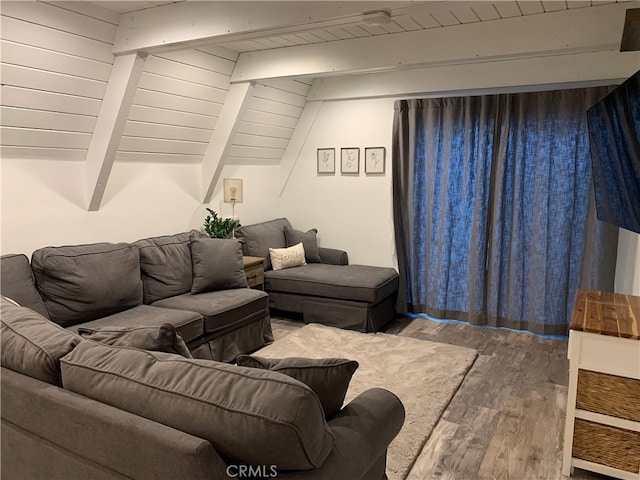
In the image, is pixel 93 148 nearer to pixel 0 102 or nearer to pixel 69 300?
pixel 0 102

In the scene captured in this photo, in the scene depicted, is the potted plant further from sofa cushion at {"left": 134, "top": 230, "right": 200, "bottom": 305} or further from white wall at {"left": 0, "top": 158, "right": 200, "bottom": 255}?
sofa cushion at {"left": 134, "top": 230, "right": 200, "bottom": 305}

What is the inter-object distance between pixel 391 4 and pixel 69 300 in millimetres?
2561

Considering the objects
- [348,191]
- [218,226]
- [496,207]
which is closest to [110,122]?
[218,226]

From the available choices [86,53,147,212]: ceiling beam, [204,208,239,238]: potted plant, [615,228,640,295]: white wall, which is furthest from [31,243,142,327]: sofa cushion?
[615,228,640,295]: white wall

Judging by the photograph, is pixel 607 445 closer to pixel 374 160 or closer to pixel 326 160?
pixel 374 160

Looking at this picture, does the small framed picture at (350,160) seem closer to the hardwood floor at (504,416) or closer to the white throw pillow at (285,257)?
the white throw pillow at (285,257)

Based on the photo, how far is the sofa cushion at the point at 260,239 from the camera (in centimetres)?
487

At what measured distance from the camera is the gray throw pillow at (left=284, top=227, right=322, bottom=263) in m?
5.22

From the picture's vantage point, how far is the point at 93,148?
11.7 feet

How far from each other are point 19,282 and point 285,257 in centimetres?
250

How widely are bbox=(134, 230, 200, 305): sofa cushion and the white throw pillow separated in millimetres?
1143

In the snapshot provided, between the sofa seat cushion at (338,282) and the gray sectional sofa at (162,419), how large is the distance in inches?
101

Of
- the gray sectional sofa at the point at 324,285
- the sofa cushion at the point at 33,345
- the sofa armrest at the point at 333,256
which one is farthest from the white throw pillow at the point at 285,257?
the sofa cushion at the point at 33,345

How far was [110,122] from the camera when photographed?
3416 mm
